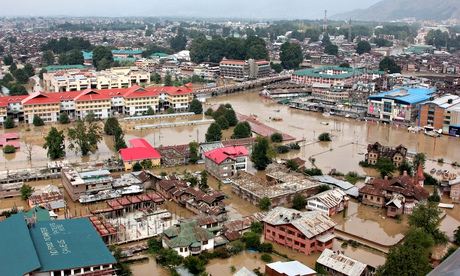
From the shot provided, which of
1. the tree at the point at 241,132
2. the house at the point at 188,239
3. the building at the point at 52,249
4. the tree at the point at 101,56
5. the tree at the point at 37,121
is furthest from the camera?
the tree at the point at 101,56

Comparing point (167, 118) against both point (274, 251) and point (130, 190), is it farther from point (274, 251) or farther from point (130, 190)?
point (274, 251)

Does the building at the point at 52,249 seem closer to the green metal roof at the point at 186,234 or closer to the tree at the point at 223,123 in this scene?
the green metal roof at the point at 186,234

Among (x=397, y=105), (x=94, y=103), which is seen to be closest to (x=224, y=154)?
(x=94, y=103)

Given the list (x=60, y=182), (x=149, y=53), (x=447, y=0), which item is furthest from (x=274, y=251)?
(x=447, y=0)

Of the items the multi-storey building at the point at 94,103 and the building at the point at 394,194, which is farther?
the multi-storey building at the point at 94,103

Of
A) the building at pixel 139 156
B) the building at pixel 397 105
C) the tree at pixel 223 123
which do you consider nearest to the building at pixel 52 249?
the building at pixel 139 156

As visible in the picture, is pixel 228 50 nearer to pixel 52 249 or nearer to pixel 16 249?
pixel 52 249
